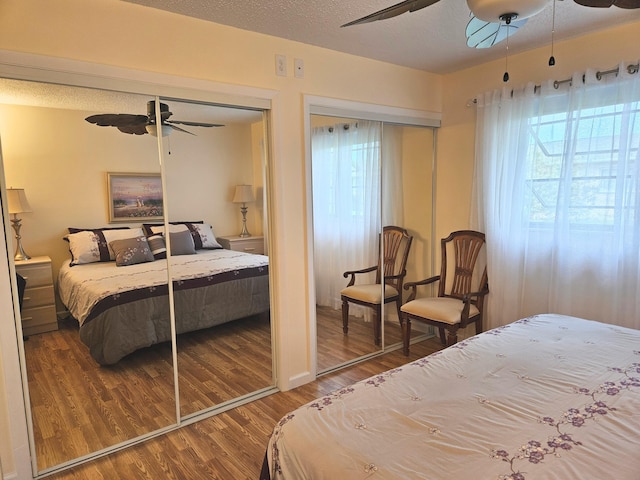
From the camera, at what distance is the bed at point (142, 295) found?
7.85 ft

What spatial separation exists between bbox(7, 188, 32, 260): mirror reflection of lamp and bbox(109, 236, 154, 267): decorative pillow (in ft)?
1.51

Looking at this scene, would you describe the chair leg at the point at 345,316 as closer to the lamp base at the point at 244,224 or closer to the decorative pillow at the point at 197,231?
the lamp base at the point at 244,224

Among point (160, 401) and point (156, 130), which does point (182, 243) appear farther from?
point (160, 401)

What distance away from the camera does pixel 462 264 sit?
3.69 m

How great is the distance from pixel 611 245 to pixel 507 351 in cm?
134

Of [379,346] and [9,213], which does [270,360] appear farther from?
[9,213]

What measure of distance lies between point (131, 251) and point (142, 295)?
0.29 meters

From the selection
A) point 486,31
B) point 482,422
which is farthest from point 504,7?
point 482,422

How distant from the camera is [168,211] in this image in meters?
2.45

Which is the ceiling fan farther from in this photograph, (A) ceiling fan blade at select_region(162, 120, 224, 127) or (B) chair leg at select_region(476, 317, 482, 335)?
(B) chair leg at select_region(476, 317, 482, 335)

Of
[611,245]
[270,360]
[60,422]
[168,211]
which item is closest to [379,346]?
[270,360]

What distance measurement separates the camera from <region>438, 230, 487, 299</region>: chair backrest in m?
3.60

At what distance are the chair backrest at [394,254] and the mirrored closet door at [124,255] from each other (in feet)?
3.98

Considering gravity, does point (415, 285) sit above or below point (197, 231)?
below
